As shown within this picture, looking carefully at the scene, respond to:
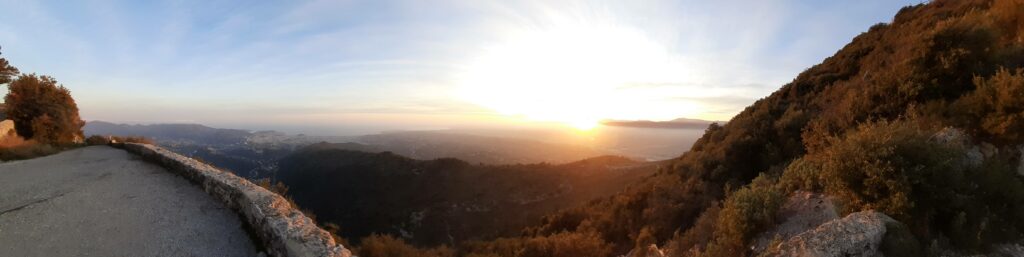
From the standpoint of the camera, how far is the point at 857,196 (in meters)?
4.80

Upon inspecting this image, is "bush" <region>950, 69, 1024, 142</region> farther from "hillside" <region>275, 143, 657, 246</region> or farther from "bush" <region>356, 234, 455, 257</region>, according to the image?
"hillside" <region>275, 143, 657, 246</region>

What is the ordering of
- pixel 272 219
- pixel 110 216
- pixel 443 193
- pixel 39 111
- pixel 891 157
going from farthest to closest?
pixel 443 193, pixel 39 111, pixel 110 216, pixel 272 219, pixel 891 157

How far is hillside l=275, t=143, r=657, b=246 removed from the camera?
1072 inches

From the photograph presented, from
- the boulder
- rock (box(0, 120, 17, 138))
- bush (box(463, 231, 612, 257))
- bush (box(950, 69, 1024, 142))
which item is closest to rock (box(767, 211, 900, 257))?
the boulder

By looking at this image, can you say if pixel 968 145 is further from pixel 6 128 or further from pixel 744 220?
pixel 6 128

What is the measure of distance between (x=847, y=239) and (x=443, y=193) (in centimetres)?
3448

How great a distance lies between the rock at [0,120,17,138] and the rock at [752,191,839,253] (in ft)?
74.3

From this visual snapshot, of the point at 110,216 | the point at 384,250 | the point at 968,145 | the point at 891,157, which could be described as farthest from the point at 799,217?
the point at 110,216

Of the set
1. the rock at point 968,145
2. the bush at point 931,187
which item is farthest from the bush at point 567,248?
the rock at point 968,145

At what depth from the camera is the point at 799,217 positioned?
5391mm

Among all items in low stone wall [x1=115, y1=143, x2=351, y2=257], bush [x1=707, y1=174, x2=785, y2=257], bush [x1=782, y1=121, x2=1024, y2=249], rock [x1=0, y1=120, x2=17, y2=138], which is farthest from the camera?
rock [x1=0, y1=120, x2=17, y2=138]

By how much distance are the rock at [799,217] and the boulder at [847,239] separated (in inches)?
28.8

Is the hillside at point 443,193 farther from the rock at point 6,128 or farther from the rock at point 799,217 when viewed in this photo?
the rock at point 6,128

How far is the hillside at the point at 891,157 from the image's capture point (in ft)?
14.5
